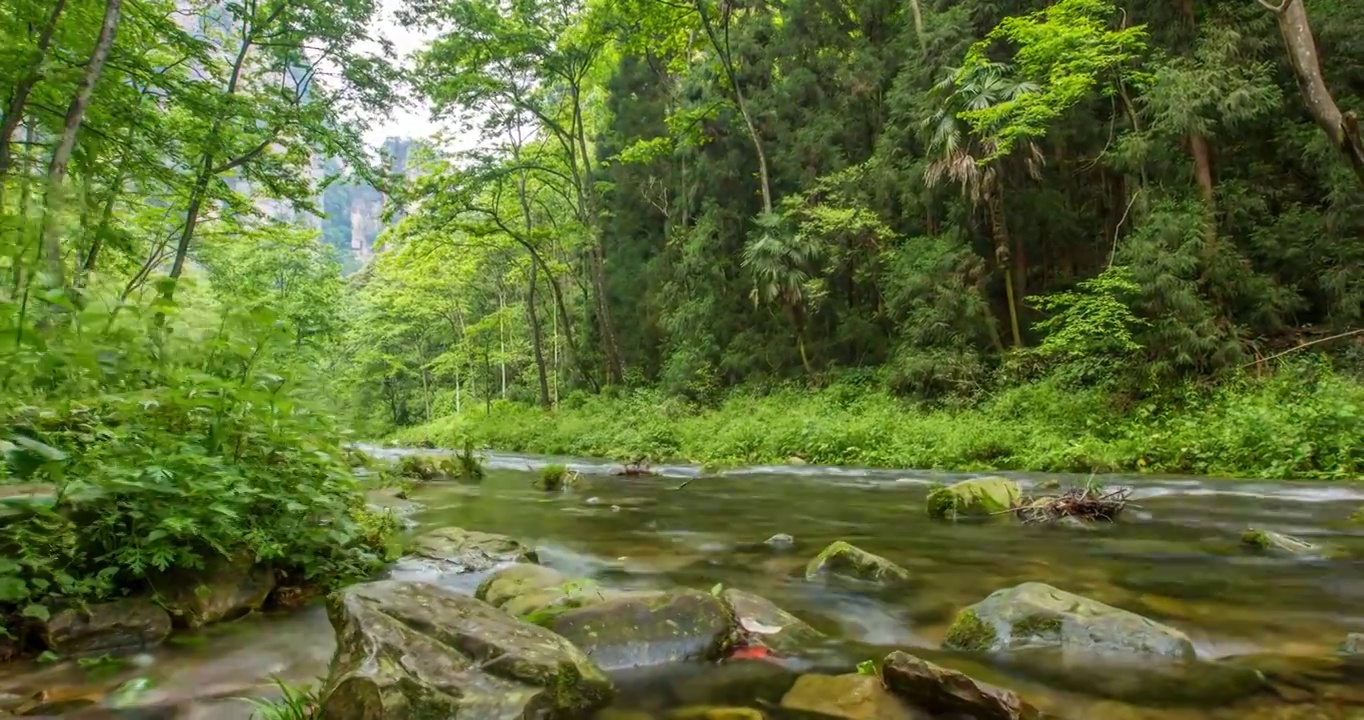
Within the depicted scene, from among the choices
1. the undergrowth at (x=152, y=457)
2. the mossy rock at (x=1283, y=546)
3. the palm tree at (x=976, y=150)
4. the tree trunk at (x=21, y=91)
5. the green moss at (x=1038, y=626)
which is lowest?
the mossy rock at (x=1283, y=546)

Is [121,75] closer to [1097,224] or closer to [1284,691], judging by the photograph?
[1284,691]

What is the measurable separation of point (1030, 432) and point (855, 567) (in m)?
9.60

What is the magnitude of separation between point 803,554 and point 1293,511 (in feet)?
17.0

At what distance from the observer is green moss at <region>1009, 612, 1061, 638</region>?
141 inches

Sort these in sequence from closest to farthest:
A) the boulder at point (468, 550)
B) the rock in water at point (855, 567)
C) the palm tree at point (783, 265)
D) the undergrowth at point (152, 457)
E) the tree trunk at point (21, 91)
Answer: the undergrowth at point (152, 457) → the rock in water at point (855, 567) → the boulder at point (468, 550) → the tree trunk at point (21, 91) → the palm tree at point (783, 265)

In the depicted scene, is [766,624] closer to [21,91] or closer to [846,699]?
[846,699]

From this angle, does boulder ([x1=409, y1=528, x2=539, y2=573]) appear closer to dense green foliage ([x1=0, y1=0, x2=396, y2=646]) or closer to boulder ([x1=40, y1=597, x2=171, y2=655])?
dense green foliage ([x1=0, y1=0, x2=396, y2=646])

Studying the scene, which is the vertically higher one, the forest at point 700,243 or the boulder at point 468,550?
the forest at point 700,243

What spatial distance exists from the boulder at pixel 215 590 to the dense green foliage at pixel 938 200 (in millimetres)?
1614

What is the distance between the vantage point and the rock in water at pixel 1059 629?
344cm

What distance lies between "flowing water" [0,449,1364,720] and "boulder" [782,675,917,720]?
0.18m

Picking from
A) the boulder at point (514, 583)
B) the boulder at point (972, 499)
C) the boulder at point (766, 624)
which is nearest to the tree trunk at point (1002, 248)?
the boulder at point (972, 499)

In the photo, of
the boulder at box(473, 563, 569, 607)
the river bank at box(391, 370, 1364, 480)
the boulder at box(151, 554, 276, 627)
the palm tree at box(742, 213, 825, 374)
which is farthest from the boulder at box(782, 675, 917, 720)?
the palm tree at box(742, 213, 825, 374)

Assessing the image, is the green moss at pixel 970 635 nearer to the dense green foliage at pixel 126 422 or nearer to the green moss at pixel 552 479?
the dense green foliage at pixel 126 422
